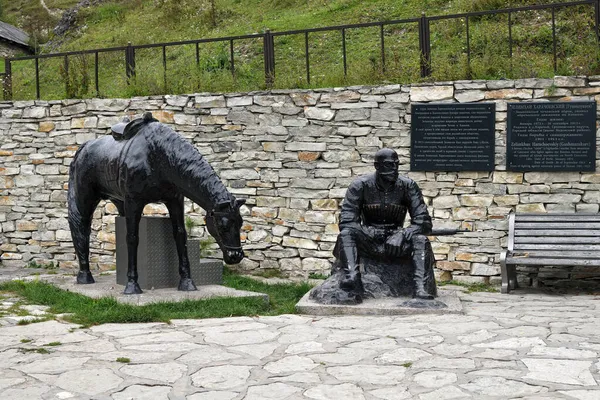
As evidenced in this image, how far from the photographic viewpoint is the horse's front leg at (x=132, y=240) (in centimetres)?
717

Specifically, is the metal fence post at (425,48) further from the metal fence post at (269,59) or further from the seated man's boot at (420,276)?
the seated man's boot at (420,276)

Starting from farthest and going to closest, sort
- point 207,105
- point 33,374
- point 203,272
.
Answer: point 207,105 → point 203,272 → point 33,374

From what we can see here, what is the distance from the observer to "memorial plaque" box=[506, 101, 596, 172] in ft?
27.4

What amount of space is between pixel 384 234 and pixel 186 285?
2002mm

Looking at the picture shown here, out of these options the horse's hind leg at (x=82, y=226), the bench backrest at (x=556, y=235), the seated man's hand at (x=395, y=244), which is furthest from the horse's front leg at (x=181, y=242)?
the bench backrest at (x=556, y=235)

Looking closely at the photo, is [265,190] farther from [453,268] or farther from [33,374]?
[33,374]

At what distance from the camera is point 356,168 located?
9.20 meters

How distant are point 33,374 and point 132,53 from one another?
6.88 metres

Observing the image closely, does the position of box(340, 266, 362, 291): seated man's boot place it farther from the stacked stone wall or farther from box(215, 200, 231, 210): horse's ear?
the stacked stone wall

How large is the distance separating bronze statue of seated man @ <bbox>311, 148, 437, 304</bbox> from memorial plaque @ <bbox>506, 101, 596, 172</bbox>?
7.25 feet

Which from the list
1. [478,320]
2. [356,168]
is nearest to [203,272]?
[356,168]

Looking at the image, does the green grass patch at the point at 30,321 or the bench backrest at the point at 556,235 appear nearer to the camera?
the green grass patch at the point at 30,321

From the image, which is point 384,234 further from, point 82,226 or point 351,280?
point 82,226

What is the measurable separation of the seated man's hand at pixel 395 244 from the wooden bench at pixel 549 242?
1567 millimetres
